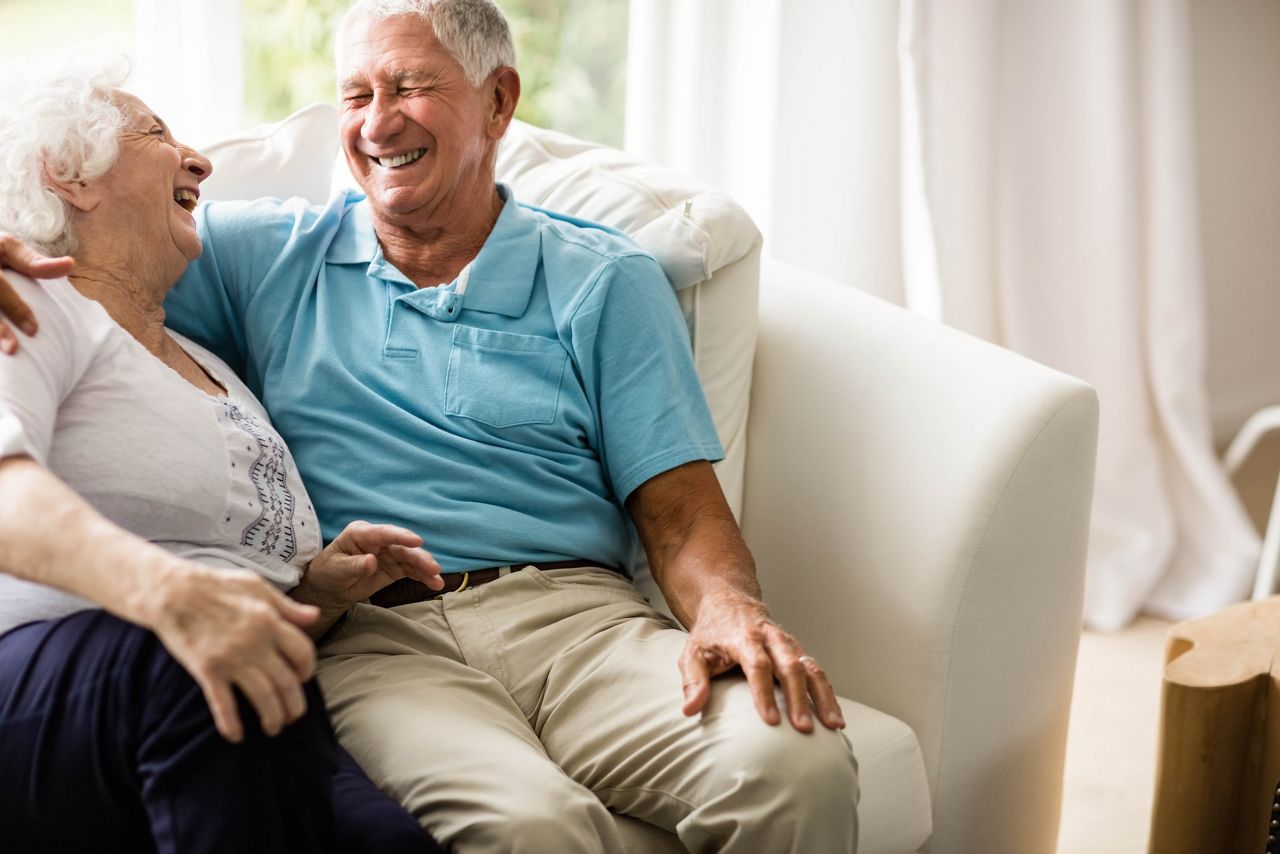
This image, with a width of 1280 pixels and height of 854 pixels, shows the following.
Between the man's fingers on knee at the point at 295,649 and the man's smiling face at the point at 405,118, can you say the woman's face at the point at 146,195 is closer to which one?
the man's smiling face at the point at 405,118

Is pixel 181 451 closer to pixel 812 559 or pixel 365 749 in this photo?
pixel 365 749

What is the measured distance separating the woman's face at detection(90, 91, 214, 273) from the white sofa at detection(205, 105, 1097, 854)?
0.32m

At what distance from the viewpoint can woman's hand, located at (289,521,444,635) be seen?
51.6 inches

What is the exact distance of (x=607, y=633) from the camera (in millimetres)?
1483

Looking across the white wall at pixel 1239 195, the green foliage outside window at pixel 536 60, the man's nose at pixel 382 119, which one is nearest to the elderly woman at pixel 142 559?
the man's nose at pixel 382 119

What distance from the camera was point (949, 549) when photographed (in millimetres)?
1501

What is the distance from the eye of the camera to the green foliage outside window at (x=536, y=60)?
2465 millimetres

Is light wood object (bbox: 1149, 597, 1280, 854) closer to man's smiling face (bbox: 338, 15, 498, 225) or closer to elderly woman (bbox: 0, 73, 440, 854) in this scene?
elderly woman (bbox: 0, 73, 440, 854)

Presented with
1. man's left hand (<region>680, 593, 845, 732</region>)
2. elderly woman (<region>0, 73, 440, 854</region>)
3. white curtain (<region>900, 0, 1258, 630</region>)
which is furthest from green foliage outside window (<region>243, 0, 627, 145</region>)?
man's left hand (<region>680, 593, 845, 732</region>)

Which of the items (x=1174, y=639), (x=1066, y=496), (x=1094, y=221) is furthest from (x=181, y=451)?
(x=1094, y=221)

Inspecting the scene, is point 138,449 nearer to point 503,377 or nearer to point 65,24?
point 503,377

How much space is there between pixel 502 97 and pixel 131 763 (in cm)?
100

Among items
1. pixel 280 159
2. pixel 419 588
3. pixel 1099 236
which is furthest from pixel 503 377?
pixel 1099 236

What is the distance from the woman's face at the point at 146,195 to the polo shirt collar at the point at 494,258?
0.78 feet
